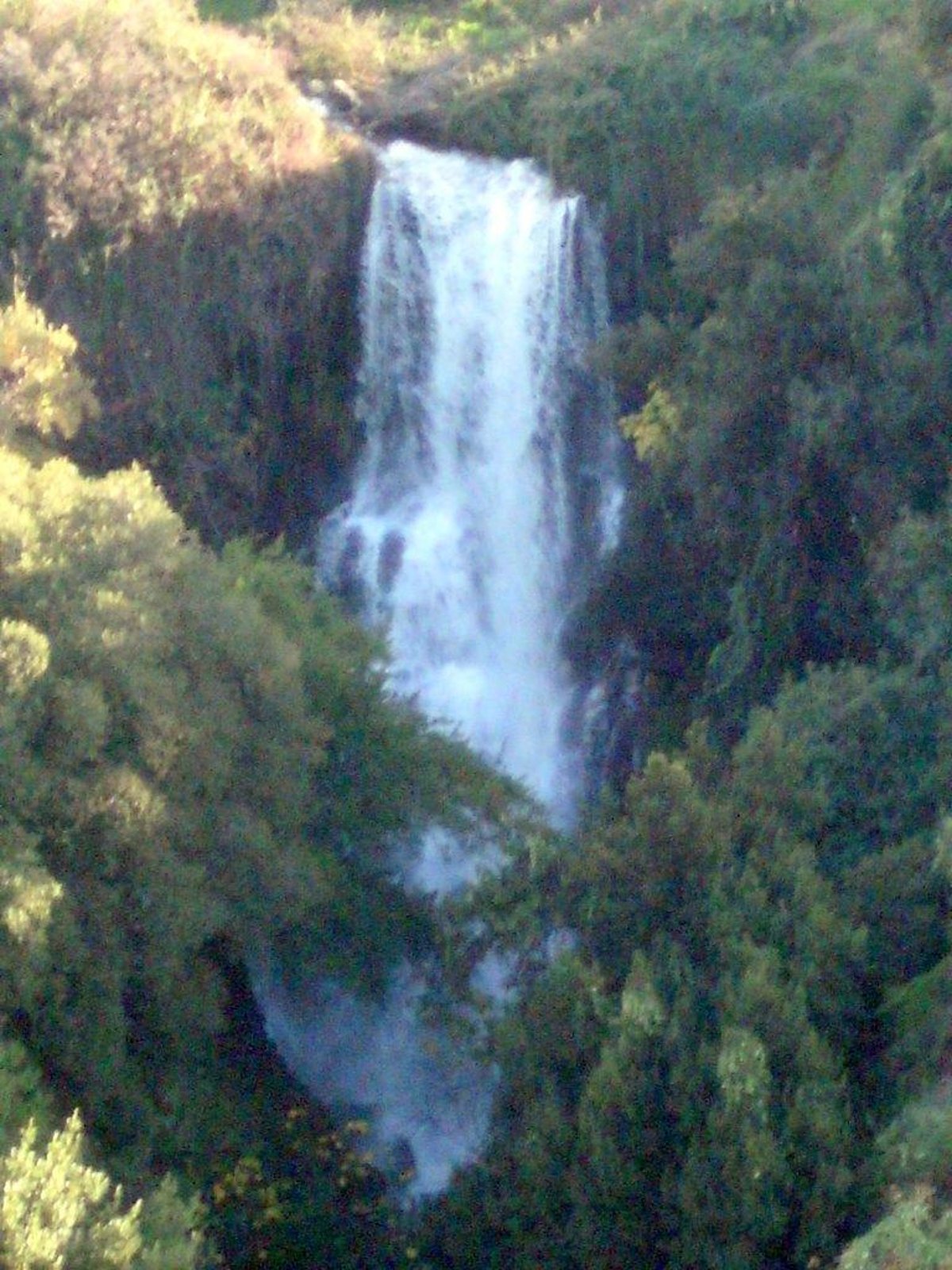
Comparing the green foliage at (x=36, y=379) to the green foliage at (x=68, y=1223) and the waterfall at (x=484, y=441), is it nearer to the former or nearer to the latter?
the waterfall at (x=484, y=441)

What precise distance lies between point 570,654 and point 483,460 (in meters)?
2.97

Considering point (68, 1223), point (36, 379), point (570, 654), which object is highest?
point (570, 654)

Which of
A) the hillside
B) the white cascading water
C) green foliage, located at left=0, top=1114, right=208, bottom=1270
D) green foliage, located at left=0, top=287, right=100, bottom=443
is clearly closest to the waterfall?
the white cascading water

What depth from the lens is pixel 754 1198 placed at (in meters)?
10.6

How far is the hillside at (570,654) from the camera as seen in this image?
Result: 11.2 m

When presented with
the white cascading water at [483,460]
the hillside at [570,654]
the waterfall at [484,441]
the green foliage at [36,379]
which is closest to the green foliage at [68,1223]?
the hillside at [570,654]

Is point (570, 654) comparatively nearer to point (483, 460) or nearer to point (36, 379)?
point (483, 460)

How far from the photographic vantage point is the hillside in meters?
11.2

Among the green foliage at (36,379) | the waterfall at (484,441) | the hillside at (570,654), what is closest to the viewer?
the hillside at (570,654)

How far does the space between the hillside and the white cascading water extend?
58 cm

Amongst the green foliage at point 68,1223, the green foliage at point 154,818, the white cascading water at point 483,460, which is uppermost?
the white cascading water at point 483,460

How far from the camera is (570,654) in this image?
2123 cm

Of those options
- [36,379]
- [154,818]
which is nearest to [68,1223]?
[154,818]

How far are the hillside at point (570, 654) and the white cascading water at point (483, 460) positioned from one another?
1.90ft
